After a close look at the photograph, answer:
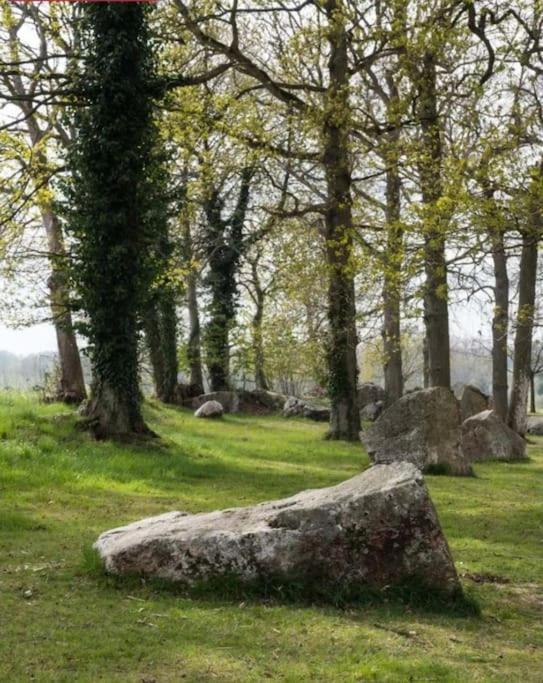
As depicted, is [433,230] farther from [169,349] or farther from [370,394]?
[370,394]

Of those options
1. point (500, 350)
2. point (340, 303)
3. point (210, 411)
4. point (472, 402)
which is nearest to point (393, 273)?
point (340, 303)

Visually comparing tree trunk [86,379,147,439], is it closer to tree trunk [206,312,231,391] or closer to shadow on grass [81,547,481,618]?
shadow on grass [81,547,481,618]

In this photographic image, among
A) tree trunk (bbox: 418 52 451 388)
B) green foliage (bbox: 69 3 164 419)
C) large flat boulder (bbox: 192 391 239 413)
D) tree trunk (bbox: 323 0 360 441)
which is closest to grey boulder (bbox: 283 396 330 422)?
large flat boulder (bbox: 192 391 239 413)

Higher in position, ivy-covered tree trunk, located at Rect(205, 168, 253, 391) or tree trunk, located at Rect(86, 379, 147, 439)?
ivy-covered tree trunk, located at Rect(205, 168, 253, 391)

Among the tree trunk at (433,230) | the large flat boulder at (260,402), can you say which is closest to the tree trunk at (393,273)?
the tree trunk at (433,230)

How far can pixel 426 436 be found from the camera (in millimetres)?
17047

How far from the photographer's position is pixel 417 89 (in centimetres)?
1911

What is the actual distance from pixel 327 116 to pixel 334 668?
16.1m

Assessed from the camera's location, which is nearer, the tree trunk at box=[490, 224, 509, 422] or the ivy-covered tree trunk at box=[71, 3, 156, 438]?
the ivy-covered tree trunk at box=[71, 3, 156, 438]

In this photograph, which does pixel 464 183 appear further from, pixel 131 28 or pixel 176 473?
pixel 131 28

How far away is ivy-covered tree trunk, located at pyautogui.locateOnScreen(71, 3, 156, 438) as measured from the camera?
59.4 ft

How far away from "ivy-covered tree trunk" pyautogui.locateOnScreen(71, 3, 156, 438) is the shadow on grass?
1167 cm

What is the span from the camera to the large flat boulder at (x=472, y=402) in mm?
28156

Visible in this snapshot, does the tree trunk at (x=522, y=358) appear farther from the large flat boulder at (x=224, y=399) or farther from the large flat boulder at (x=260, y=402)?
the large flat boulder at (x=260, y=402)
